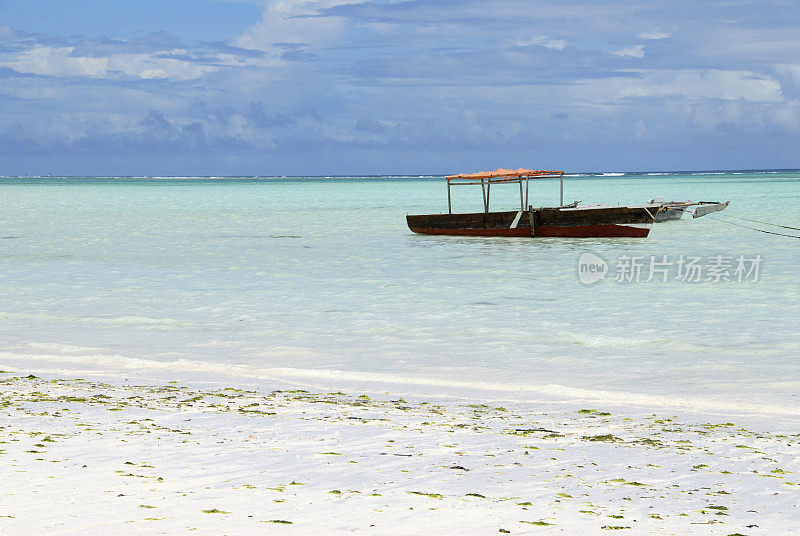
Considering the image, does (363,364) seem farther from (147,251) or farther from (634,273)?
(147,251)

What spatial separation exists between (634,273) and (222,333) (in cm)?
1222

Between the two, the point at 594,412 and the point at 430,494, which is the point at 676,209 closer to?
the point at 594,412

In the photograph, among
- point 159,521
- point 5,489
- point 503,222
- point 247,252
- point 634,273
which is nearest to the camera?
point 159,521

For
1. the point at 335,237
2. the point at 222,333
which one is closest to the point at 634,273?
the point at 222,333

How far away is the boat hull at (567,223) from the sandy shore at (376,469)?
27.1 metres

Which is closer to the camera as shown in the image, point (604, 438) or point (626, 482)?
point (626, 482)

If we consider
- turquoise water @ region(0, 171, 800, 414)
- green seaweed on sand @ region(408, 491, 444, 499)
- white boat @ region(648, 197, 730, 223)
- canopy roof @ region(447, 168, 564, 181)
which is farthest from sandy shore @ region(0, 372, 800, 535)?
white boat @ region(648, 197, 730, 223)

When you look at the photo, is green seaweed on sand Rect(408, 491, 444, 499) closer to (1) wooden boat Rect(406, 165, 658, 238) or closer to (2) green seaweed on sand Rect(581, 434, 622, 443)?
(2) green seaweed on sand Rect(581, 434, 622, 443)

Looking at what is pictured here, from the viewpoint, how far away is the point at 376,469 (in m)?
5.97

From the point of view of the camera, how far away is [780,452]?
665 cm

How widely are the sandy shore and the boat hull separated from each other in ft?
88.9

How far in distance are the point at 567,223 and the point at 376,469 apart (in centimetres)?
3015

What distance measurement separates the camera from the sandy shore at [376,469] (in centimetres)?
483

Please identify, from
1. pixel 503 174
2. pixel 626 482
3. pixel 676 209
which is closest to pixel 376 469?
pixel 626 482
